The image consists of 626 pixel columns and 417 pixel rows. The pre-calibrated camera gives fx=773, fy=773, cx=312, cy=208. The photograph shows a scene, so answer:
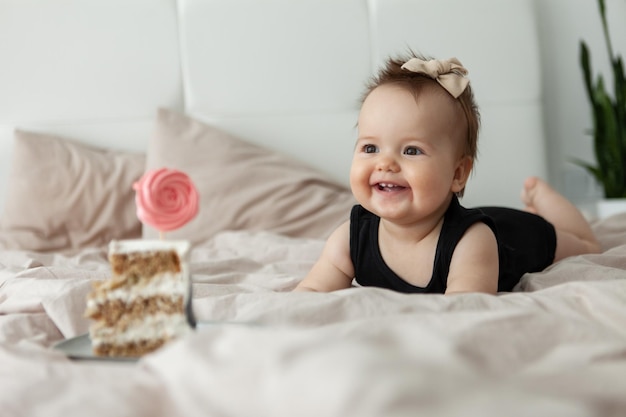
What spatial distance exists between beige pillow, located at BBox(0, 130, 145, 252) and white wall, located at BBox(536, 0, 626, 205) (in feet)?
5.51

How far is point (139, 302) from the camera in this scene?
3.06 feet

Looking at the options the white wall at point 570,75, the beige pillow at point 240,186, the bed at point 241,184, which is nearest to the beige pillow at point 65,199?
the bed at point 241,184

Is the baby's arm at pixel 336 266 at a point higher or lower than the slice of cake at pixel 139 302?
lower

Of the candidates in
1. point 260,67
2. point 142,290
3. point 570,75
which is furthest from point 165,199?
point 570,75

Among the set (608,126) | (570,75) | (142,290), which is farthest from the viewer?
(570,75)

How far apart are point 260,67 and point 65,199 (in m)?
0.83

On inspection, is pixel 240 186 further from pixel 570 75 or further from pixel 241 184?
pixel 570 75

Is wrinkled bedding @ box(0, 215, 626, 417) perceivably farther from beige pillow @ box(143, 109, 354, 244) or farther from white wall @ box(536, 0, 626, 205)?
white wall @ box(536, 0, 626, 205)

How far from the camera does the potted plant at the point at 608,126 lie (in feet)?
9.51

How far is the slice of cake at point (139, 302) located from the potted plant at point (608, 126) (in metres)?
2.33

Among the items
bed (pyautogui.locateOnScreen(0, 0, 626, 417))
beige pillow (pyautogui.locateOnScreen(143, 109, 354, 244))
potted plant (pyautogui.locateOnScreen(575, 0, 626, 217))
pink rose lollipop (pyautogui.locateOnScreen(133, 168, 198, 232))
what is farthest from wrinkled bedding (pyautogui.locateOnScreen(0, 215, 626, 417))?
potted plant (pyautogui.locateOnScreen(575, 0, 626, 217))

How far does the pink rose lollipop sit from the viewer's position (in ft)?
3.08

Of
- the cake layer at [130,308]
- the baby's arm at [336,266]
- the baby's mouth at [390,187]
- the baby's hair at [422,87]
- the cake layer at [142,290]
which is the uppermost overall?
the baby's hair at [422,87]

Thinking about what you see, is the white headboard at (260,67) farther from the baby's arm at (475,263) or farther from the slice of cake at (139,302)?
the slice of cake at (139,302)
